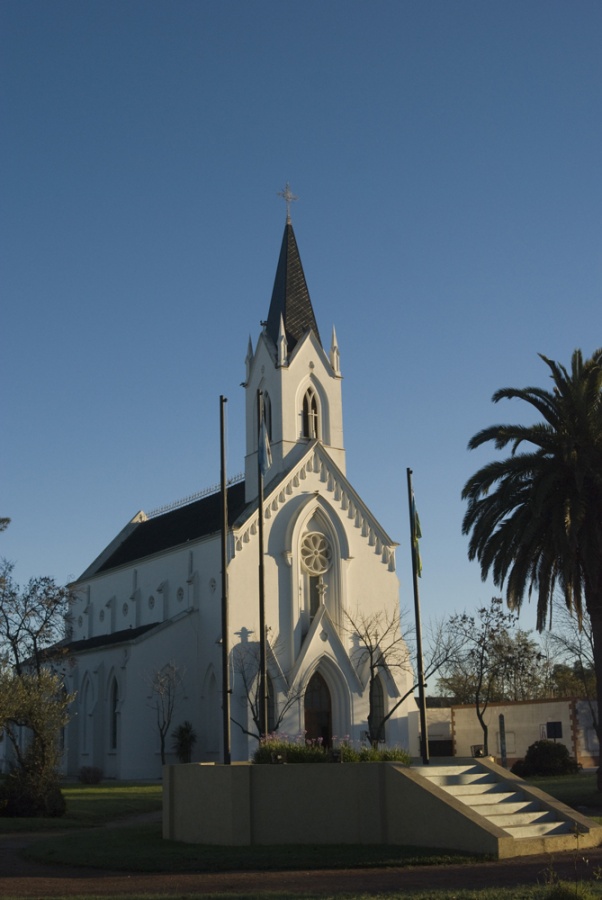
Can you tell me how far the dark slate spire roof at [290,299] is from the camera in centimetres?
6259

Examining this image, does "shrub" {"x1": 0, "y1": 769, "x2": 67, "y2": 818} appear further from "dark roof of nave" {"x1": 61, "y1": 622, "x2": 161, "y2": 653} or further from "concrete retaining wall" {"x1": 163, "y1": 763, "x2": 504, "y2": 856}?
"dark roof of nave" {"x1": 61, "y1": 622, "x2": 161, "y2": 653}

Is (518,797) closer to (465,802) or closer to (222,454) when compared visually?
(465,802)

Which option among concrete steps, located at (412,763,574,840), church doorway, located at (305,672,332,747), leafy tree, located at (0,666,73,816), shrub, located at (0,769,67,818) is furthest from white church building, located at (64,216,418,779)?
concrete steps, located at (412,763,574,840)

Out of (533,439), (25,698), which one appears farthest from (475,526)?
(25,698)

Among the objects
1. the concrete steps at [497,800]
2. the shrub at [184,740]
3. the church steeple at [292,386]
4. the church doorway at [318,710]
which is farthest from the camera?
the church steeple at [292,386]

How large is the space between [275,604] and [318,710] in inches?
232

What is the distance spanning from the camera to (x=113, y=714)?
5694cm

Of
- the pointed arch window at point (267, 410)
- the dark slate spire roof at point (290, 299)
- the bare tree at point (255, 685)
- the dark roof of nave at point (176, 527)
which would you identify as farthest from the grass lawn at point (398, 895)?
the dark slate spire roof at point (290, 299)

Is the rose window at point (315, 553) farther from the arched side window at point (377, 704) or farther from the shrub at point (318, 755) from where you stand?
the shrub at point (318, 755)

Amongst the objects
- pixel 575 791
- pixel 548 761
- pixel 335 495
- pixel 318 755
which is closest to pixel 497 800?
pixel 318 755

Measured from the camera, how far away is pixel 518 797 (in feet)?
75.0

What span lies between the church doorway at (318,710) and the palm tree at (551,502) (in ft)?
72.5

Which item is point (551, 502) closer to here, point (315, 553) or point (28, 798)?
point (28, 798)

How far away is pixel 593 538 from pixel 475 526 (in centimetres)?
437
